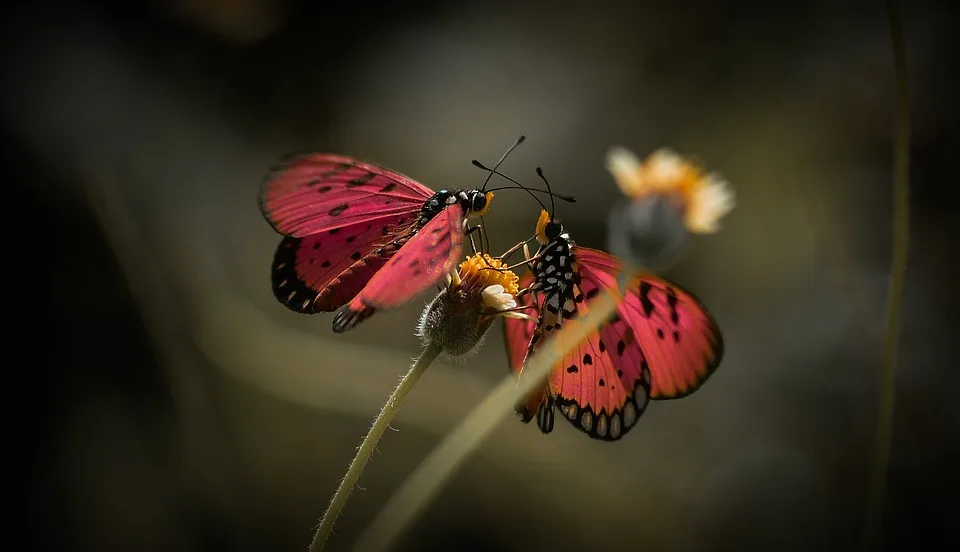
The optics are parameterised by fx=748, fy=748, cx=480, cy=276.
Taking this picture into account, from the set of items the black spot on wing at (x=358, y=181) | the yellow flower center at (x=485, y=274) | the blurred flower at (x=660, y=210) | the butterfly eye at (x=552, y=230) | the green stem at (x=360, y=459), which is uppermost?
the blurred flower at (x=660, y=210)

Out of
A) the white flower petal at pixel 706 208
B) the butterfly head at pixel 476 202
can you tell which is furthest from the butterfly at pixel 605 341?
the white flower petal at pixel 706 208

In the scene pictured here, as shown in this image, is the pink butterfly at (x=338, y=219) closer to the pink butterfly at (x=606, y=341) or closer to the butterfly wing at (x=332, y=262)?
the butterfly wing at (x=332, y=262)

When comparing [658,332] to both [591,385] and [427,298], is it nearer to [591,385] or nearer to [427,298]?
[591,385]

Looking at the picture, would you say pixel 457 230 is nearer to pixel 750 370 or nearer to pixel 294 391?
pixel 294 391

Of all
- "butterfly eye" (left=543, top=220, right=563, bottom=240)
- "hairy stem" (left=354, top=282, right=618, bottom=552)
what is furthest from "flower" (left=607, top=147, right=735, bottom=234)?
"hairy stem" (left=354, top=282, right=618, bottom=552)

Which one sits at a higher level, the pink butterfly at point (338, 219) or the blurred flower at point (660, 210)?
the blurred flower at point (660, 210)

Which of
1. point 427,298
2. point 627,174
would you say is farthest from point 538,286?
point 427,298

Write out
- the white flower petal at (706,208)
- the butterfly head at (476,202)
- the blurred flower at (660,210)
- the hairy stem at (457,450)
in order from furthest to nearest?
the white flower petal at (706,208), the blurred flower at (660,210), the butterfly head at (476,202), the hairy stem at (457,450)
